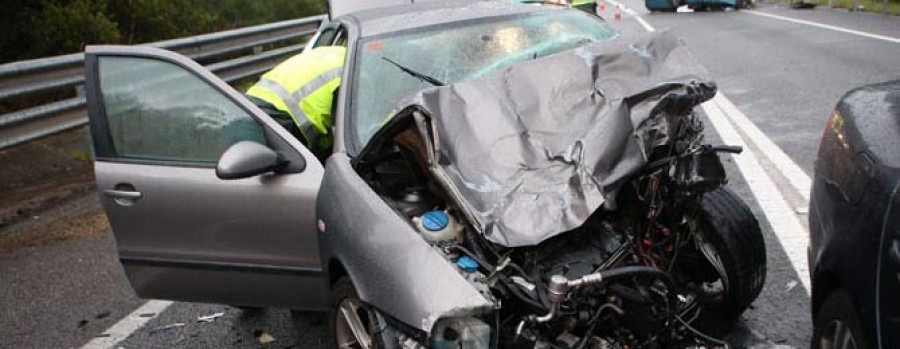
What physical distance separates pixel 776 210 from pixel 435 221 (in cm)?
300

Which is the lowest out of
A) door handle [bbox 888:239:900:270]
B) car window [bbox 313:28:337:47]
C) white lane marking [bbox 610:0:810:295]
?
white lane marking [bbox 610:0:810:295]

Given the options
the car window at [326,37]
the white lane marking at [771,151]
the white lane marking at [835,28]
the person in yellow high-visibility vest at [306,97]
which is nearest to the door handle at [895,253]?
the white lane marking at [771,151]

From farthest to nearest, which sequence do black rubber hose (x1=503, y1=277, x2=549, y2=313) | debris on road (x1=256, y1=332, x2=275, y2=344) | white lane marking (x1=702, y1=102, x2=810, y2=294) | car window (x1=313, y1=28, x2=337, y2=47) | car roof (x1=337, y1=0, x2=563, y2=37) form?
car window (x1=313, y1=28, x2=337, y2=47)
car roof (x1=337, y1=0, x2=563, y2=37)
white lane marking (x1=702, y1=102, x2=810, y2=294)
debris on road (x1=256, y1=332, x2=275, y2=344)
black rubber hose (x1=503, y1=277, x2=549, y2=313)

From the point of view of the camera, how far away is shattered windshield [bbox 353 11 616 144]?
383cm

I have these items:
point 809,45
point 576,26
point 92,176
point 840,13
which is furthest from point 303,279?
point 840,13

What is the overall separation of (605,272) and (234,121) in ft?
6.58

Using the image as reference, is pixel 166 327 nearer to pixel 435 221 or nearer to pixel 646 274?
pixel 435 221

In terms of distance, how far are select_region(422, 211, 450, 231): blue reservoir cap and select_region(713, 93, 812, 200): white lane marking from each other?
2.53m

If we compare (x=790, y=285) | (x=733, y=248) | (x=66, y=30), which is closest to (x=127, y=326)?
(x=733, y=248)

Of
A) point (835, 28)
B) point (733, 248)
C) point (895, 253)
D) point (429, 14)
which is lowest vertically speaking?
point (835, 28)

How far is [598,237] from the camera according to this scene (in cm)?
284

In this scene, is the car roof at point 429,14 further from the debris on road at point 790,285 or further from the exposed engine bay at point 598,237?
the debris on road at point 790,285

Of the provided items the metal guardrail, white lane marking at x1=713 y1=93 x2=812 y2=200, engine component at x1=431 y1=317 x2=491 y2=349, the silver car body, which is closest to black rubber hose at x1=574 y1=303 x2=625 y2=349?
engine component at x1=431 y1=317 x2=491 y2=349

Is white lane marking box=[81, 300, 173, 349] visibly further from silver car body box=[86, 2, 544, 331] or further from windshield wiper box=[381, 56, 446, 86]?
windshield wiper box=[381, 56, 446, 86]
